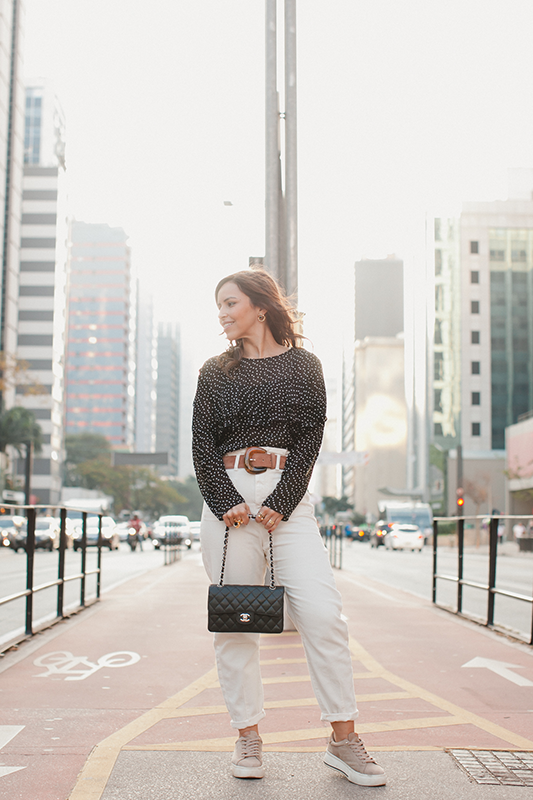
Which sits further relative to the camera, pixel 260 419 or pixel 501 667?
pixel 501 667

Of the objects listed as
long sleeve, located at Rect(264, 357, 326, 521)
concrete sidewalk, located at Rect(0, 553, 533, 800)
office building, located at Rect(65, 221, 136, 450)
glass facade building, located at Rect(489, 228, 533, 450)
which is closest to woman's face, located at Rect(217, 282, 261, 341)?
long sleeve, located at Rect(264, 357, 326, 521)

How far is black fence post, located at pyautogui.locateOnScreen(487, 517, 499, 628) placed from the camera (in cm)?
793

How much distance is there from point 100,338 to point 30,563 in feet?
487

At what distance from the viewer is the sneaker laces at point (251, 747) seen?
337cm

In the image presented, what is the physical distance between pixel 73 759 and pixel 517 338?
8262cm

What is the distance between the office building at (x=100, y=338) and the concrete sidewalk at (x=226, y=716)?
144 meters

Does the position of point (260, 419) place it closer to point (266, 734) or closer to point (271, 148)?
point (266, 734)

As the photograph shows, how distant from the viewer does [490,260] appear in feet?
273

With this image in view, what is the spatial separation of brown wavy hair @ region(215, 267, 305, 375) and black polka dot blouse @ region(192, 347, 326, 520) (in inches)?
5.1

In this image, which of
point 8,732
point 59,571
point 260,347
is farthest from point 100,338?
point 260,347

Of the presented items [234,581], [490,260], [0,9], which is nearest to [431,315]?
[490,260]

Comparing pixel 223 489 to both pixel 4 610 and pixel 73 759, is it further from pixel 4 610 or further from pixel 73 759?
pixel 4 610

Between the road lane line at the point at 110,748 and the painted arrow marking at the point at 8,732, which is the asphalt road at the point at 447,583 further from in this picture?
the painted arrow marking at the point at 8,732

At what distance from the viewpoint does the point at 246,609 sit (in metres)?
3.24
